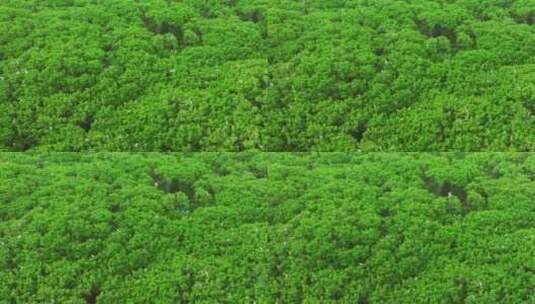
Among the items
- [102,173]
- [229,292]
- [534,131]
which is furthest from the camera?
[534,131]

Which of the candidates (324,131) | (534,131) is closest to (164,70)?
(324,131)

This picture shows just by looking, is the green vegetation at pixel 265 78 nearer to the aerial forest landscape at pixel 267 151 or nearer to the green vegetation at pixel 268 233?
the aerial forest landscape at pixel 267 151

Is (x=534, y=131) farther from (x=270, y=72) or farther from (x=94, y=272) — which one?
(x=94, y=272)

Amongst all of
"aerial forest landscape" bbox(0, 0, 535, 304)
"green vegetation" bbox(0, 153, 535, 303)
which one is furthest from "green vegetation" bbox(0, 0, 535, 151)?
"green vegetation" bbox(0, 153, 535, 303)

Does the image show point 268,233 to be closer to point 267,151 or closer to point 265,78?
point 267,151

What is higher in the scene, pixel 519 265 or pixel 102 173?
pixel 102 173

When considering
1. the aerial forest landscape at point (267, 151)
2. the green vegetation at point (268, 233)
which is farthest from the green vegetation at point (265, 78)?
the green vegetation at point (268, 233)
